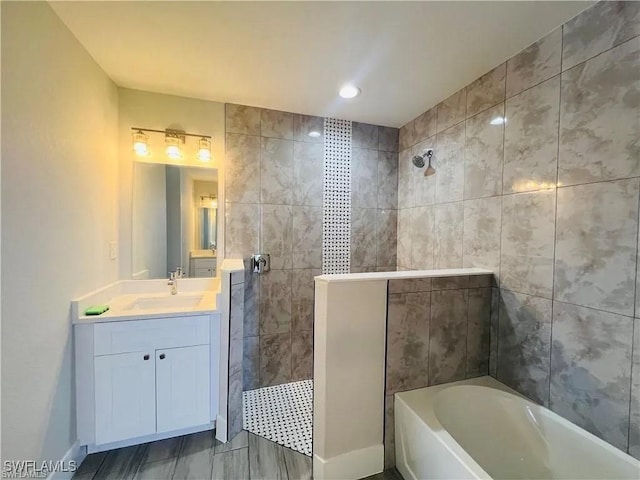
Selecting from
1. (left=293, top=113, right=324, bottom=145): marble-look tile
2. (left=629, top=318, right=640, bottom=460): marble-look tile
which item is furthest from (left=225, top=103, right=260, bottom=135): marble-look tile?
(left=629, top=318, right=640, bottom=460): marble-look tile

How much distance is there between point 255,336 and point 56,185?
5.56 ft

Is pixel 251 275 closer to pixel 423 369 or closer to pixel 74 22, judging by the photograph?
pixel 423 369

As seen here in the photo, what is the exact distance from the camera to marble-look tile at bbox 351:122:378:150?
8.65 ft

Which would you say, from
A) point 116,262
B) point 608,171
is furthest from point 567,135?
point 116,262

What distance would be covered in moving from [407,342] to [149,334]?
62.2 inches

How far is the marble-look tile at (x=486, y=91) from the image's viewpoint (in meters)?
1.73

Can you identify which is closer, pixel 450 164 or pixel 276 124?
pixel 450 164

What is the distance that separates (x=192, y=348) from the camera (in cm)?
177

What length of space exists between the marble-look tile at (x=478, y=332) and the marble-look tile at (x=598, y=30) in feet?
4.39

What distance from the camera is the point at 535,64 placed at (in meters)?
1.53

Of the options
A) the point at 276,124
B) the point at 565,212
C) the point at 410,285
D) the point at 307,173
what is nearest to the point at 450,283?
the point at 410,285

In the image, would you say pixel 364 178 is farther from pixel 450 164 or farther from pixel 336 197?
pixel 450 164

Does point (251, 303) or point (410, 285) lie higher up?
point (410, 285)

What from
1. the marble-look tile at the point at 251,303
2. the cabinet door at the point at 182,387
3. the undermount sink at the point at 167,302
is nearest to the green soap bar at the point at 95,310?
the undermount sink at the point at 167,302
